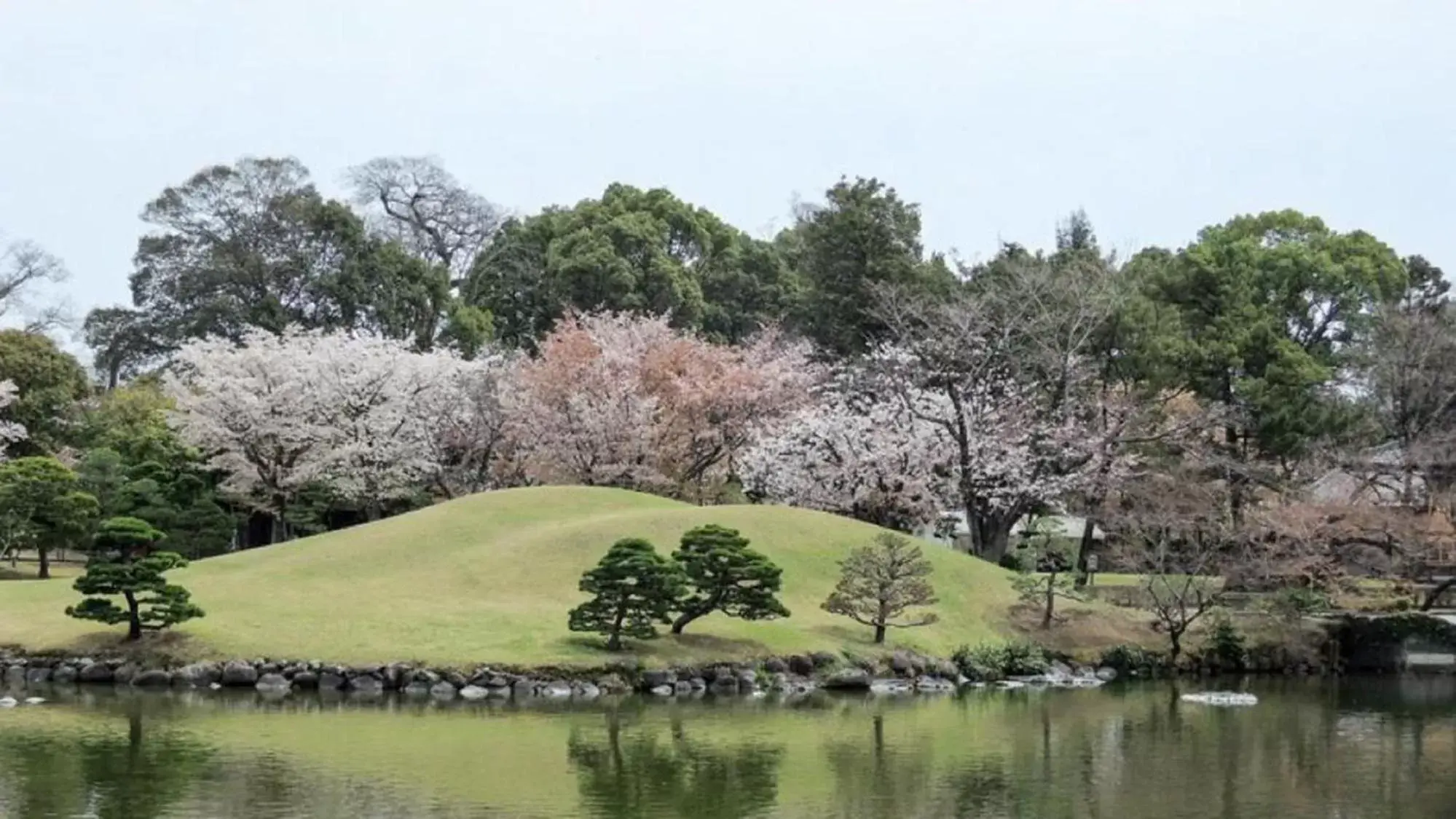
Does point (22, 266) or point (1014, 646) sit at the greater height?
point (22, 266)

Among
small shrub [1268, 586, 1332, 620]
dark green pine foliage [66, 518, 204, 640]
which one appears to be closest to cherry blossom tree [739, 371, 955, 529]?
small shrub [1268, 586, 1332, 620]

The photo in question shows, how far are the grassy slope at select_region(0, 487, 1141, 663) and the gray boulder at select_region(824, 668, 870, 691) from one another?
2.58ft

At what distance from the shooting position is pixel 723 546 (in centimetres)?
2714

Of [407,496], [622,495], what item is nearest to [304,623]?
[622,495]

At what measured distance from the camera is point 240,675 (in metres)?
24.4

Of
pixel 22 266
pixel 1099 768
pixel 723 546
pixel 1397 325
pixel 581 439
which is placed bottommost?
pixel 1099 768

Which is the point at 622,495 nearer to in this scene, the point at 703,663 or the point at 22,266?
the point at 703,663

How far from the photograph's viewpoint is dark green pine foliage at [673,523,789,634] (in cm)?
2695

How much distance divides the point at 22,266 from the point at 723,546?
118 ft

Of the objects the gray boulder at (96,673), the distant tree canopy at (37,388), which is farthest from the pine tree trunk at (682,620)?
the distant tree canopy at (37,388)

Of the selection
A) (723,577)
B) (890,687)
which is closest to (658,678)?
(723,577)

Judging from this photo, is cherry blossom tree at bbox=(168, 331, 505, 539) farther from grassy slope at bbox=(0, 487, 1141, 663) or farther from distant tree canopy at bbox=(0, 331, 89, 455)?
grassy slope at bbox=(0, 487, 1141, 663)

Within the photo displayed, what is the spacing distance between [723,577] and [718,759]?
892 centimetres

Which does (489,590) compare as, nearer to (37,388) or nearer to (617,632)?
(617,632)
